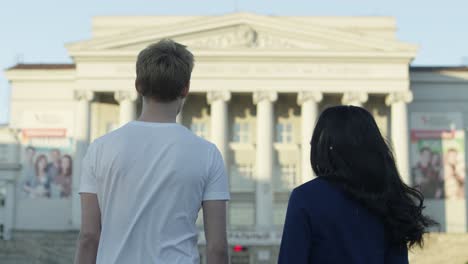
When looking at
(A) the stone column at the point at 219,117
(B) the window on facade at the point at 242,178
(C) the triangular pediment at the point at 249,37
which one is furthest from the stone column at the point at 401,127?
(A) the stone column at the point at 219,117

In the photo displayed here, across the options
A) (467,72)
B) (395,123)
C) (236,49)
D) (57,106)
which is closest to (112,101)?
(57,106)

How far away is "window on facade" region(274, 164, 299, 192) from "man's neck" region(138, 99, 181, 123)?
44049 millimetres

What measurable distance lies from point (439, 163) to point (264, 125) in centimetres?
1130

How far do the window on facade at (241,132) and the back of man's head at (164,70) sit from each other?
4515cm

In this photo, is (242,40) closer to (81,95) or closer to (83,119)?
(81,95)

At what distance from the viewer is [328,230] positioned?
3814mm

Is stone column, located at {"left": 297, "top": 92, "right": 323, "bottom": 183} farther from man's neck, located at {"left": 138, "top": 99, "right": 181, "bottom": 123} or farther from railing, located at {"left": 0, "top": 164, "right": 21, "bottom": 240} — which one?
man's neck, located at {"left": 138, "top": 99, "right": 181, "bottom": 123}

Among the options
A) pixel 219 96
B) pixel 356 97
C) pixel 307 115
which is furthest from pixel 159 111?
pixel 356 97

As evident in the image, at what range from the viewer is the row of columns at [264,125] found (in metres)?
45.8

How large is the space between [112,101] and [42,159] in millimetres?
5741

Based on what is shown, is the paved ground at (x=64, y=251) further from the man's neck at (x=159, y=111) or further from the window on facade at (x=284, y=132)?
the man's neck at (x=159, y=111)

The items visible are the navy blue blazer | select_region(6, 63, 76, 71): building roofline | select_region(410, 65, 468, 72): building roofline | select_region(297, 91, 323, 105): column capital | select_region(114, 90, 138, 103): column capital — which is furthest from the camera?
select_region(6, 63, 76, 71): building roofline

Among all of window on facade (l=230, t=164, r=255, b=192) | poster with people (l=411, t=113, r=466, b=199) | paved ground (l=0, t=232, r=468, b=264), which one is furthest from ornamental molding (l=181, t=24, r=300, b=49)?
paved ground (l=0, t=232, r=468, b=264)

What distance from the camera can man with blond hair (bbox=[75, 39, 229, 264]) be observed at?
3.86 m
